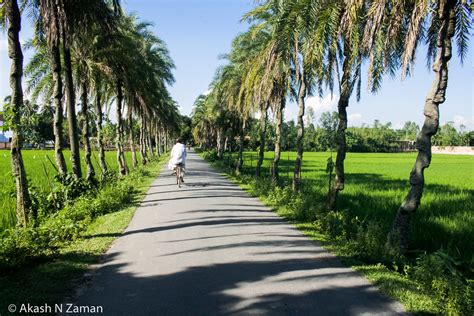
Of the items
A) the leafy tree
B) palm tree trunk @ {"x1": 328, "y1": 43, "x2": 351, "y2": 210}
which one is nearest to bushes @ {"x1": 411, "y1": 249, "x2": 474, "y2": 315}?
palm tree trunk @ {"x1": 328, "y1": 43, "x2": 351, "y2": 210}

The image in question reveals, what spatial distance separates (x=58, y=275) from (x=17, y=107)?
420 centimetres

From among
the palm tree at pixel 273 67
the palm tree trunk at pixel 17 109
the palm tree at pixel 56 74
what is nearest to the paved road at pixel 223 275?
the palm tree trunk at pixel 17 109

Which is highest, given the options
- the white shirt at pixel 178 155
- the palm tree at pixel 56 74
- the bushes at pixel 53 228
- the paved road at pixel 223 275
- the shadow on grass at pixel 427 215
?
the palm tree at pixel 56 74

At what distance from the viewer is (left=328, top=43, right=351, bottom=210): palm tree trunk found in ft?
32.1

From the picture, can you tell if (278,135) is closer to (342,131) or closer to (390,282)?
(342,131)

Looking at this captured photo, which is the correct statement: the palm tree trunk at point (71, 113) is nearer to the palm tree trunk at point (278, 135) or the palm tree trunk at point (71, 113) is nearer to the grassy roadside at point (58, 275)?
the grassy roadside at point (58, 275)

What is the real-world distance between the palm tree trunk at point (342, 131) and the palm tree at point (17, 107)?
730cm

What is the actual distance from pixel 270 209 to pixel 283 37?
5.10 metres

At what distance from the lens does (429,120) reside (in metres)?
6.57

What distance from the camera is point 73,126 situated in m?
12.3

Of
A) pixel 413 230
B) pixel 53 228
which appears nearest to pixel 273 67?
pixel 413 230

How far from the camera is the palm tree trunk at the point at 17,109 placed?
24.4 ft

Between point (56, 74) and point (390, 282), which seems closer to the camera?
point (390, 282)

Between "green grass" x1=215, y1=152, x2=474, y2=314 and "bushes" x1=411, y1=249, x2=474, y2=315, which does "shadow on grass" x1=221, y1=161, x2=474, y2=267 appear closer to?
"green grass" x1=215, y1=152, x2=474, y2=314
